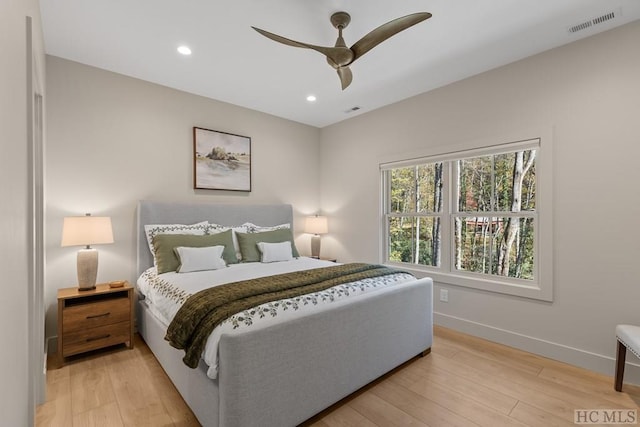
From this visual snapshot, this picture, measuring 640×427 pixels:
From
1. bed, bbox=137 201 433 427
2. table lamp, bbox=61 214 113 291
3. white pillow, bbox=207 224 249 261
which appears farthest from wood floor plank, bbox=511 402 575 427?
table lamp, bbox=61 214 113 291

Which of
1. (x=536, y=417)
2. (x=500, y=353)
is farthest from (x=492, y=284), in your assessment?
(x=536, y=417)

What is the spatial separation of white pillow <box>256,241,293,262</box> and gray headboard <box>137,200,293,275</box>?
0.65m

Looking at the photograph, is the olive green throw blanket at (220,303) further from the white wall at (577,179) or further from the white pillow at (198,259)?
the white wall at (577,179)

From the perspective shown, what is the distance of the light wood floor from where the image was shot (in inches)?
72.9

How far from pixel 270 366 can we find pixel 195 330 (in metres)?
0.49

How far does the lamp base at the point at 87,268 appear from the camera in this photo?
8.58ft

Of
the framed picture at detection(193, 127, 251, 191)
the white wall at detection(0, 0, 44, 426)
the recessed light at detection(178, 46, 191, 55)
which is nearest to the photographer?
the white wall at detection(0, 0, 44, 426)

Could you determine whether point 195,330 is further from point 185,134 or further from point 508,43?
point 508,43

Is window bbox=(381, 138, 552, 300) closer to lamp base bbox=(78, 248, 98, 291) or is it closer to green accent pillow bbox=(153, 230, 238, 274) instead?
green accent pillow bbox=(153, 230, 238, 274)

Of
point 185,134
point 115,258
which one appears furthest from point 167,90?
point 115,258

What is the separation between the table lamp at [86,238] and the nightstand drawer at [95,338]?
379 mm

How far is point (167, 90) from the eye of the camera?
3.41 meters

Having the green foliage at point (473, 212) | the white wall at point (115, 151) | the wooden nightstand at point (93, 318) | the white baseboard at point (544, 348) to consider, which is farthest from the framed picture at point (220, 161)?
the white baseboard at point (544, 348)

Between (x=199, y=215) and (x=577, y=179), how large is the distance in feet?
12.4
